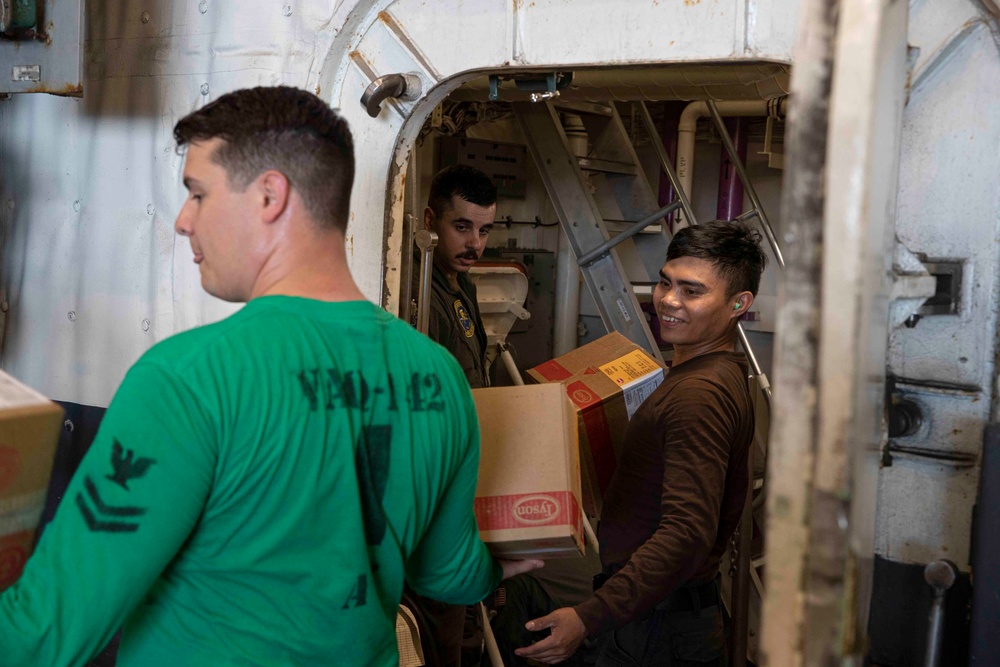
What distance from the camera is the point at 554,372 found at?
9.29 feet

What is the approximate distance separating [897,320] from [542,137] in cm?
310

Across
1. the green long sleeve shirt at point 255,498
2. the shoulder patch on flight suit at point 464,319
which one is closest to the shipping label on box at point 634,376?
the shoulder patch on flight suit at point 464,319

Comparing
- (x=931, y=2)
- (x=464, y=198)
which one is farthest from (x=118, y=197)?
(x=931, y=2)

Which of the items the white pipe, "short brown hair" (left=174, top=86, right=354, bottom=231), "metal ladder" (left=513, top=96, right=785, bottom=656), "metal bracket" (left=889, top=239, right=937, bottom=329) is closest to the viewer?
"short brown hair" (left=174, top=86, right=354, bottom=231)

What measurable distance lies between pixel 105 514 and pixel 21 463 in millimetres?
328

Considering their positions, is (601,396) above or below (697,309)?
below

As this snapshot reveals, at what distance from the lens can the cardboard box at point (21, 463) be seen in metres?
1.28

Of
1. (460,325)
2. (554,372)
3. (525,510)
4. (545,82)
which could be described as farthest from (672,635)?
(545,82)

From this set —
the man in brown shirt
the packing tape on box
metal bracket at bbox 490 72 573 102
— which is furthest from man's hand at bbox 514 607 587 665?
metal bracket at bbox 490 72 573 102

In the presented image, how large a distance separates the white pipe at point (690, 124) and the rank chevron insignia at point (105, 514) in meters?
4.44

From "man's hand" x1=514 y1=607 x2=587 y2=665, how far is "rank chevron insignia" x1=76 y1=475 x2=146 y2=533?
104cm

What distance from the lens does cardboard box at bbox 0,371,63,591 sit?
1.28 m

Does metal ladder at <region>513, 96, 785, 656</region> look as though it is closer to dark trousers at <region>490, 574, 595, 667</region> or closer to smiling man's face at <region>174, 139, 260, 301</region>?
dark trousers at <region>490, 574, 595, 667</region>

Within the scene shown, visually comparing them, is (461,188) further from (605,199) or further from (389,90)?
(605,199)
